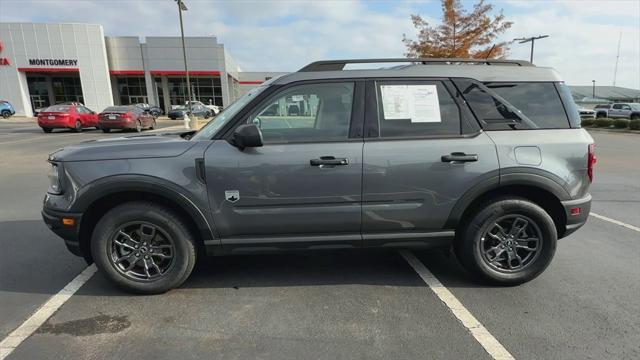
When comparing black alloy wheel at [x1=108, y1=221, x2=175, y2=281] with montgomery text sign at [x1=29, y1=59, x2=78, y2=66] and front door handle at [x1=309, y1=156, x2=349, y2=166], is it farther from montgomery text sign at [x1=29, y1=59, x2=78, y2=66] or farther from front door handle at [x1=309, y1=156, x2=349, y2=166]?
montgomery text sign at [x1=29, y1=59, x2=78, y2=66]

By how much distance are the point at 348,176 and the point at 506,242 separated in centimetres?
162

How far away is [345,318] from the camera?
10.3 ft

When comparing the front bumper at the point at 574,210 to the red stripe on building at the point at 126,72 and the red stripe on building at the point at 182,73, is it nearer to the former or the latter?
the red stripe on building at the point at 182,73

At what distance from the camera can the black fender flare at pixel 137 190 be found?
3221mm

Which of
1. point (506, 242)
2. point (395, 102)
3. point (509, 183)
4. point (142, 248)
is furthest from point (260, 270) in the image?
point (509, 183)

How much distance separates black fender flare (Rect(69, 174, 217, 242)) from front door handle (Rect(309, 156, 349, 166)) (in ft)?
3.06

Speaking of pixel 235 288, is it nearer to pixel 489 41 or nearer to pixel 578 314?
pixel 578 314

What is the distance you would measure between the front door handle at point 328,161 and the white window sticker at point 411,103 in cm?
55

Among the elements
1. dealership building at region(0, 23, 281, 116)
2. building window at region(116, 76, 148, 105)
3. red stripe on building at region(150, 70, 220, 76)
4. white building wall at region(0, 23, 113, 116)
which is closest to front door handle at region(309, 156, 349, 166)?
dealership building at region(0, 23, 281, 116)

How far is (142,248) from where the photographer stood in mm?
3459

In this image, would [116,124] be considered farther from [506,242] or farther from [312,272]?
[506,242]

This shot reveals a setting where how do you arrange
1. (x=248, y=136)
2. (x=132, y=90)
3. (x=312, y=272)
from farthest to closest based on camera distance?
1. (x=132, y=90)
2. (x=312, y=272)
3. (x=248, y=136)

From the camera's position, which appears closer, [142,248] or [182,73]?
[142,248]

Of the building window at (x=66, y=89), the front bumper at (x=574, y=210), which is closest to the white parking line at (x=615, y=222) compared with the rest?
the front bumper at (x=574, y=210)
